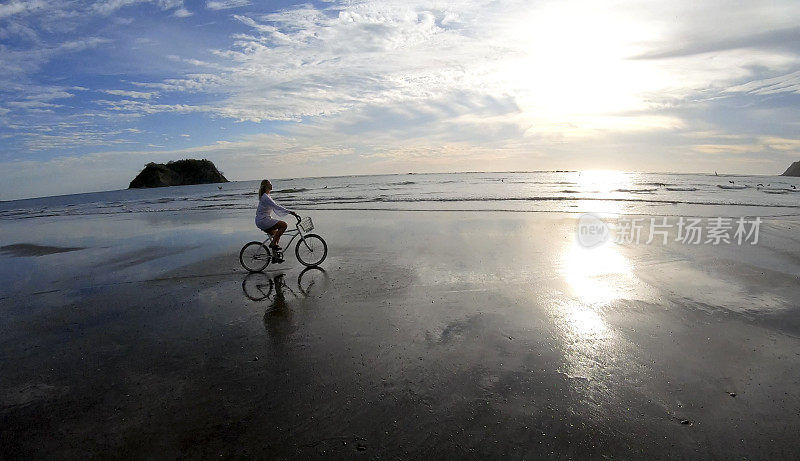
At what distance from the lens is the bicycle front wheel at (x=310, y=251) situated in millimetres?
11047

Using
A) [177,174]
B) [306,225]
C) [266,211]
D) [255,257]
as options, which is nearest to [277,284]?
[255,257]

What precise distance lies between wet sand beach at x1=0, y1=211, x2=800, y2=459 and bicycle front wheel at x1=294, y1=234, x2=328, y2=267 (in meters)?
0.28

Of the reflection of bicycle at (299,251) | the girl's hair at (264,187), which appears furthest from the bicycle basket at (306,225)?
the girl's hair at (264,187)

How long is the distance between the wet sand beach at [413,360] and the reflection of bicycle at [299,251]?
36cm

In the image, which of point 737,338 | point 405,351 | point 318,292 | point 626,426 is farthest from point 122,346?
point 737,338

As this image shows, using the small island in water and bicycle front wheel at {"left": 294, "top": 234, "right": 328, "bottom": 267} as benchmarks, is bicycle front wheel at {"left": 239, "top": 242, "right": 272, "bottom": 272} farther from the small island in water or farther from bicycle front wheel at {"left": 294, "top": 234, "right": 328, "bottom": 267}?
the small island in water

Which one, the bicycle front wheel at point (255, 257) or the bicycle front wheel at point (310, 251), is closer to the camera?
the bicycle front wheel at point (255, 257)

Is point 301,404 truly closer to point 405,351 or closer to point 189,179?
point 405,351

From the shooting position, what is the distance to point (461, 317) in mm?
6938

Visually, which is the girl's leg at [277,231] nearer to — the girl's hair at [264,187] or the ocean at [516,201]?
the girl's hair at [264,187]

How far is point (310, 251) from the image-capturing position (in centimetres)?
1110

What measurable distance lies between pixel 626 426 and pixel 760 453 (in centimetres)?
108

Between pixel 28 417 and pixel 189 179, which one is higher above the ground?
pixel 189 179

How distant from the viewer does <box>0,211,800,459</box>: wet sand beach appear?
3951mm
